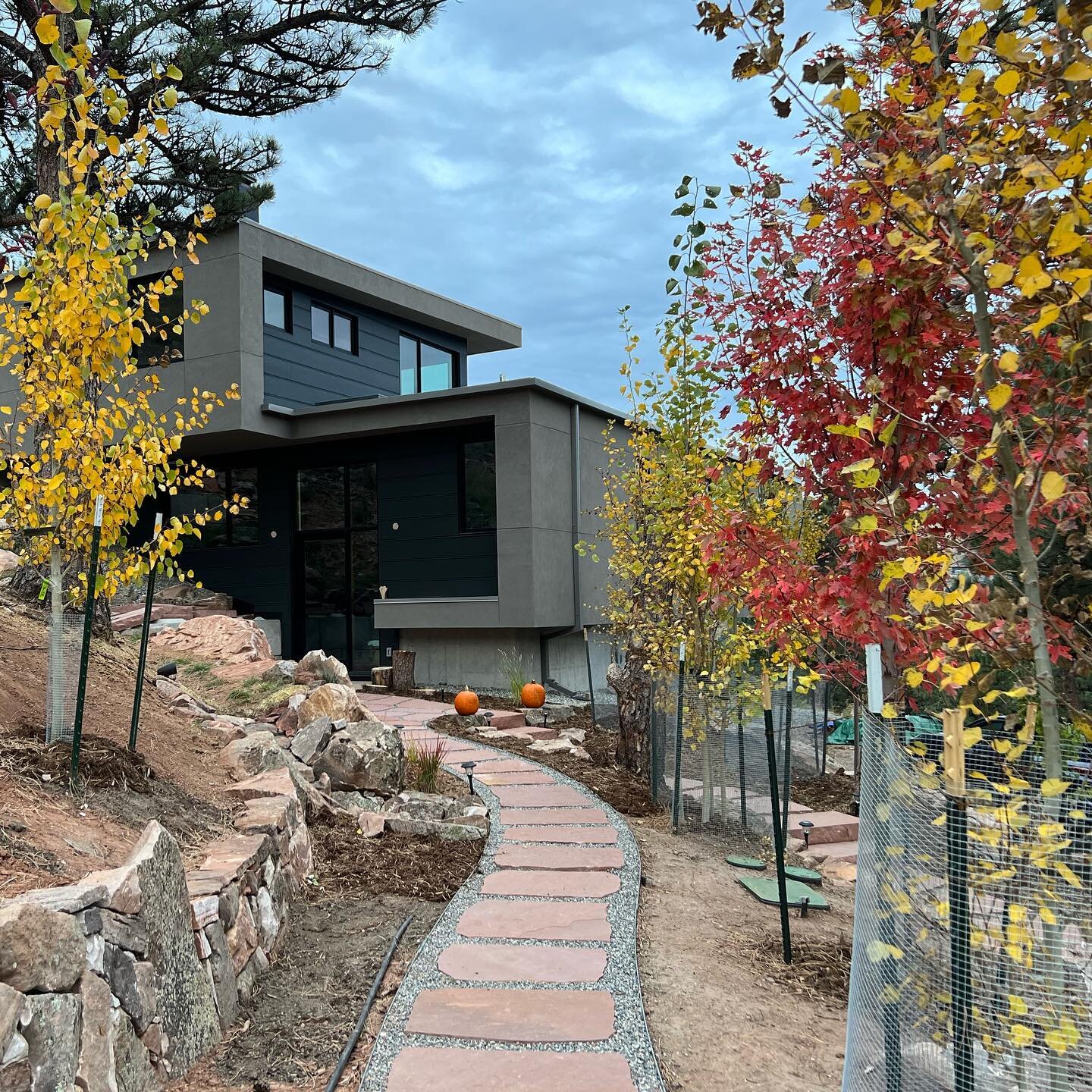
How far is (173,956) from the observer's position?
2.66m

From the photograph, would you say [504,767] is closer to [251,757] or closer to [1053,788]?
[251,757]

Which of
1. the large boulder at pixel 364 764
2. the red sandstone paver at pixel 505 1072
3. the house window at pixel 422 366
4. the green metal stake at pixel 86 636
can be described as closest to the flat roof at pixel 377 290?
the house window at pixel 422 366

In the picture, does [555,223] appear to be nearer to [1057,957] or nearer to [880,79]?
[880,79]

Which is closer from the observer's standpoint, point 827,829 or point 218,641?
point 827,829

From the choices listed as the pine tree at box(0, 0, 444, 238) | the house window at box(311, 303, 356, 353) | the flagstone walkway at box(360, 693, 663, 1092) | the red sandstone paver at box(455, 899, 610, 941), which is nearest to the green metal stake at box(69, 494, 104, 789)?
the flagstone walkway at box(360, 693, 663, 1092)

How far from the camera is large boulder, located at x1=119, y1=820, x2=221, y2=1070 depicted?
8.43 ft

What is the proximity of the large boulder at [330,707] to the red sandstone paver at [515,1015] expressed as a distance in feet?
13.4

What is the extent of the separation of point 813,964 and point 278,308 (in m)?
13.2

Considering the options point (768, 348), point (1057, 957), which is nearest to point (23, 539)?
point (768, 348)

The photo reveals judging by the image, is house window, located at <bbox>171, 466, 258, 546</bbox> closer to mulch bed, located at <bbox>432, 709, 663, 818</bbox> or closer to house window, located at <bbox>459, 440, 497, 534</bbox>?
house window, located at <bbox>459, 440, 497, 534</bbox>

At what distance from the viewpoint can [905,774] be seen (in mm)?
2002

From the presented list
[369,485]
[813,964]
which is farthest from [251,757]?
[369,485]

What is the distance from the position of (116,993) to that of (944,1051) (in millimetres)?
2132

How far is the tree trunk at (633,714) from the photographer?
747 centimetres
